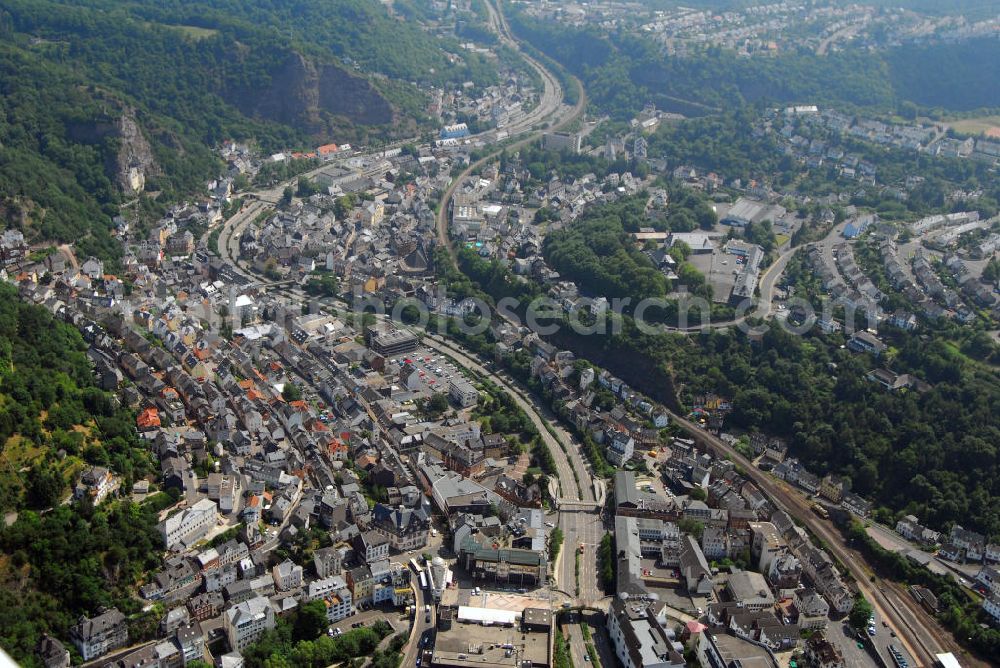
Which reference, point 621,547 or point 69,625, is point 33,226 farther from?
point 621,547

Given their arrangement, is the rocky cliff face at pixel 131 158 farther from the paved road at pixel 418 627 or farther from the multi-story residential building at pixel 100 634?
the paved road at pixel 418 627

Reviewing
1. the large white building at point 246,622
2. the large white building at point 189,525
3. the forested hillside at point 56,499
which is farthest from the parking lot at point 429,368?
the large white building at point 246,622

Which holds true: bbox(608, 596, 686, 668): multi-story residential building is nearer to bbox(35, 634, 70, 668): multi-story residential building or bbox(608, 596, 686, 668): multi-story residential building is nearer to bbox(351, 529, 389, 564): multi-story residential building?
bbox(351, 529, 389, 564): multi-story residential building

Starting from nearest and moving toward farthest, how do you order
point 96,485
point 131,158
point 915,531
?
point 96,485, point 915,531, point 131,158

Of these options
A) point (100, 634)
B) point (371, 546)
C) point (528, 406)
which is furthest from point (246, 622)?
point (528, 406)

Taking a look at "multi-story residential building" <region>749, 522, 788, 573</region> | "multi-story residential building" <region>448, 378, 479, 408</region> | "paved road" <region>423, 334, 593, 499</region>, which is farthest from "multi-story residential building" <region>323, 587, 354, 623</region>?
"multi-story residential building" <region>448, 378, 479, 408</region>

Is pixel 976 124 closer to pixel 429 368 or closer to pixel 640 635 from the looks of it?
pixel 429 368

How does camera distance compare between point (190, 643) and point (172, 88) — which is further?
point (172, 88)
